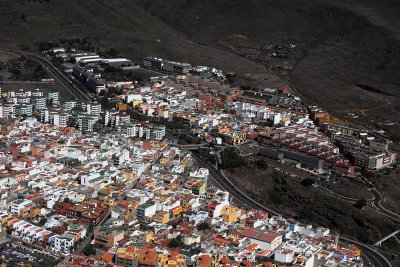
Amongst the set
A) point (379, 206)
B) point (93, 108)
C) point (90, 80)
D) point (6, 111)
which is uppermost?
point (90, 80)

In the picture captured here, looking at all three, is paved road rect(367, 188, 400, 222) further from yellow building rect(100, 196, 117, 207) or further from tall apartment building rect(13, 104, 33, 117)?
tall apartment building rect(13, 104, 33, 117)

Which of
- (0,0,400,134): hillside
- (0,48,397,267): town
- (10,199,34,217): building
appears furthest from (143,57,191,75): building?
(10,199,34,217): building

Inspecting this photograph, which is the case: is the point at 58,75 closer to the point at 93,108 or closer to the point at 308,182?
the point at 93,108

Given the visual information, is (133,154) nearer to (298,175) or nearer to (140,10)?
(298,175)

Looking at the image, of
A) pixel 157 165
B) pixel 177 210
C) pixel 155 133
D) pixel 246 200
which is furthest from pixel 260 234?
pixel 155 133

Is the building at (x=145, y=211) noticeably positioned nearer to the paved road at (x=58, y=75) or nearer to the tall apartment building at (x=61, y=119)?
the tall apartment building at (x=61, y=119)
